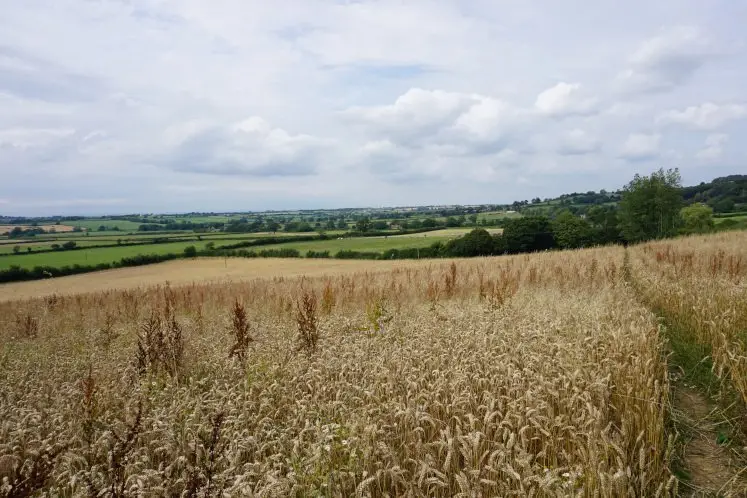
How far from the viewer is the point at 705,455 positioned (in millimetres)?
4477

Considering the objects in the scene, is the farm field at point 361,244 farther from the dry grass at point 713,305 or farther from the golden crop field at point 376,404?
the golden crop field at point 376,404

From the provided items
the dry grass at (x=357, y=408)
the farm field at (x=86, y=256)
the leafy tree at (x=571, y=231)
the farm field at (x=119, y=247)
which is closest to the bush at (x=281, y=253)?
the farm field at (x=119, y=247)

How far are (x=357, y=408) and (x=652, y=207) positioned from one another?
255 ft

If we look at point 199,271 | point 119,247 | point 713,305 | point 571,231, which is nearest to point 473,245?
point 571,231

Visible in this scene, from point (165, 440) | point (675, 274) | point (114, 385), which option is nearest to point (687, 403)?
point (165, 440)

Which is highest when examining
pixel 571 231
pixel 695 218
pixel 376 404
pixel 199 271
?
pixel 695 218

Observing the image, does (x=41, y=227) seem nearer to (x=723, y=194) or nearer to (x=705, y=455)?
(x=705, y=455)

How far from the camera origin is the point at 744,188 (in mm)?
91375

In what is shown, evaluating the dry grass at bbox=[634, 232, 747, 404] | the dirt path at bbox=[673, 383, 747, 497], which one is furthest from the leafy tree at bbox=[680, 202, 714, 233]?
the dirt path at bbox=[673, 383, 747, 497]

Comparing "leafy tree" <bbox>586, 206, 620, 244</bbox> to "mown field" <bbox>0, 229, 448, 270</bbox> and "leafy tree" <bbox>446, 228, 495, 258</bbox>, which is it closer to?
"leafy tree" <bbox>446, 228, 495, 258</bbox>

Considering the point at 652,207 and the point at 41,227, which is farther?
the point at 41,227

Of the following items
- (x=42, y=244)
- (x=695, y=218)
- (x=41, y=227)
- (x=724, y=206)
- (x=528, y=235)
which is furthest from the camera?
(x=724, y=206)

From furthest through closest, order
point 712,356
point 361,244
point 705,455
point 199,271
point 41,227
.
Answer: point 41,227, point 361,244, point 199,271, point 712,356, point 705,455

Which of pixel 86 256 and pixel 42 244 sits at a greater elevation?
pixel 42 244
